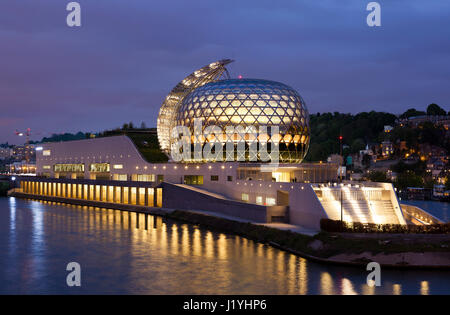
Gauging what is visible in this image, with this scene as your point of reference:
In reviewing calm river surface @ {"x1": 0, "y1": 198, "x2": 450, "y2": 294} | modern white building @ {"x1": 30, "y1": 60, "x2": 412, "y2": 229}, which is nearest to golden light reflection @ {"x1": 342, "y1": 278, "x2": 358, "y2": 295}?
calm river surface @ {"x1": 0, "y1": 198, "x2": 450, "y2": 294}

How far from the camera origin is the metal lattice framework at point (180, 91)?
391 ft

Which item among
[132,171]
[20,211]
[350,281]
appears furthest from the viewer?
[132,171]

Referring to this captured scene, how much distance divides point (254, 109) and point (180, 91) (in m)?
34.9

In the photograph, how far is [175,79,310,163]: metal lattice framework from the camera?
9494cm

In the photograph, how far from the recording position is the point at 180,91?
408 feet

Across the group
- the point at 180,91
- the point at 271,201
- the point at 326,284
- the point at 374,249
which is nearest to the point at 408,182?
the point at 180,91

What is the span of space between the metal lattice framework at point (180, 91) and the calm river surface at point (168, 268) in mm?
60160

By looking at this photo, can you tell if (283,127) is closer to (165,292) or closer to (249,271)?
(249,271)

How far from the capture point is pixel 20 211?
93312 mm

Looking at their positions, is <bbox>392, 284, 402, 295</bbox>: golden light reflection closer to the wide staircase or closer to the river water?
the wide staircase
